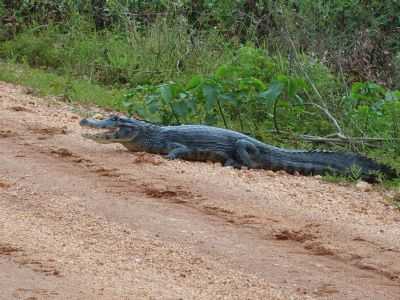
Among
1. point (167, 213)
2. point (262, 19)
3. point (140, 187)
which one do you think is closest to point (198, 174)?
point (140, 187)

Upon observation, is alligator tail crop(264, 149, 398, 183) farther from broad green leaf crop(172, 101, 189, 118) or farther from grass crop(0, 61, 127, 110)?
grass crop(0, 61, 127, 110)

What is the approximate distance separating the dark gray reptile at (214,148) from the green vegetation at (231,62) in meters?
0.56

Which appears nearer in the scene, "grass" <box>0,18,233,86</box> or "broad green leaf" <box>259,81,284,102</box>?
"broad green leaf" <box>259,81,284,102</box>

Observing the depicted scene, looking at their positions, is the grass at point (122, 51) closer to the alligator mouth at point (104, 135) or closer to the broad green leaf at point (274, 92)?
the broad green leaf at point (274, 92)

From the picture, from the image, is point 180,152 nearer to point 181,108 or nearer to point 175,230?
point 181,108

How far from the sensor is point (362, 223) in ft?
22.7

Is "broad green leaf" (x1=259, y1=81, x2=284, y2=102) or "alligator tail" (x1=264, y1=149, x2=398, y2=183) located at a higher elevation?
"broad green leaf" (x1=259, y1=81, x2=284, y2=102)

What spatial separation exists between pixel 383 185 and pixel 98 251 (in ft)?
10.5

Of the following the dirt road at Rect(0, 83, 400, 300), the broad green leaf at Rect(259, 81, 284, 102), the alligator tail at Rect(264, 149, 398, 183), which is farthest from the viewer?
the broad green leaf at Rect(259, 81, 284, 102)

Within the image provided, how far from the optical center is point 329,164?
8.58m

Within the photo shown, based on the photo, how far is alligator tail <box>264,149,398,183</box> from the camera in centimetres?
839

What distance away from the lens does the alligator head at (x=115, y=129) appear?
8688mm

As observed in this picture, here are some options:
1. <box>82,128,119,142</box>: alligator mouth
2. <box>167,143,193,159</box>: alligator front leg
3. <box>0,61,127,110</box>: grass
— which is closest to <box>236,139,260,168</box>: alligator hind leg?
<box>167,143,193,159</box>: alligator front leg

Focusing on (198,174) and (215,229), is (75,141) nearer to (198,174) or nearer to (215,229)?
(198,174)
